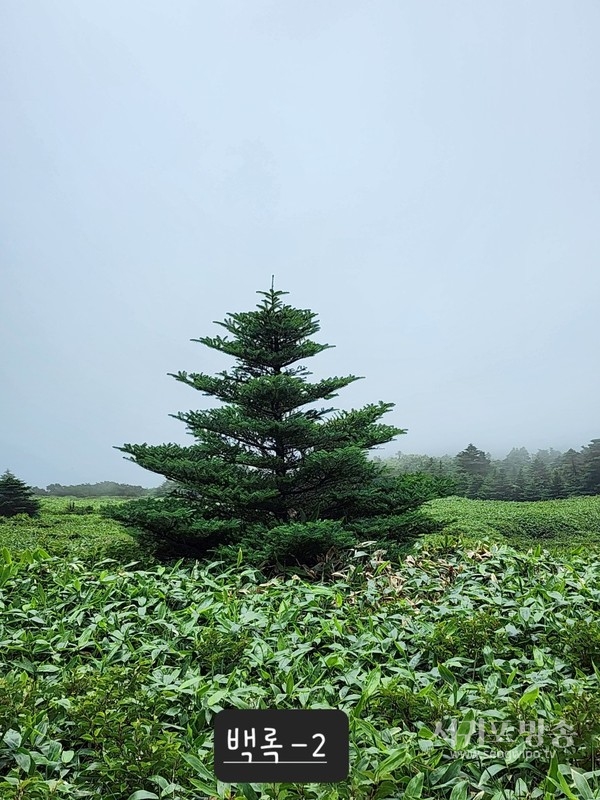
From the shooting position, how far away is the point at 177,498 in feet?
12.3

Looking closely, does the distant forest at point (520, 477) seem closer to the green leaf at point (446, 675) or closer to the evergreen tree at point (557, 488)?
the evergreen tree at point (557, 488)

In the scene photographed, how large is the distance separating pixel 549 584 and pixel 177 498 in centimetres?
224

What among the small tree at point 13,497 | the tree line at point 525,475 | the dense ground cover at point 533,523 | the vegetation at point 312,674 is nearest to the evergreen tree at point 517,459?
the tree line at point 525,475

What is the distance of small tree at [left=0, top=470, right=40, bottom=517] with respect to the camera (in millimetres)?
8227

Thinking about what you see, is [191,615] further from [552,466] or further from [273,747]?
[552,466]

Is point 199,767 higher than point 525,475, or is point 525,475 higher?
point 525,475

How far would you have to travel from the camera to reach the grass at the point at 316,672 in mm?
1319

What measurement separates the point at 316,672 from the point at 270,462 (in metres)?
2.01

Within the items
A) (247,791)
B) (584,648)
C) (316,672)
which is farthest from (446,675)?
(247,791)

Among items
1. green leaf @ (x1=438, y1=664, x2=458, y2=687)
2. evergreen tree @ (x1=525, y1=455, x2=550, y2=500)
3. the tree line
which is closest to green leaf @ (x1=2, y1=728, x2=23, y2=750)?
green leaf @ (x1=438, y1=664, x2=458, y2=687)

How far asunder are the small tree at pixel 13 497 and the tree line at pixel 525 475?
7.50 m

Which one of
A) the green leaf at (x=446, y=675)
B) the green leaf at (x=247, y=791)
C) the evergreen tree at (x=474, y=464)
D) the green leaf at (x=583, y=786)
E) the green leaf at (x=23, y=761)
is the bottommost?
the green leaf at (x=583, y=786)

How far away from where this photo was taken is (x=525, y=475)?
1461 centimetres

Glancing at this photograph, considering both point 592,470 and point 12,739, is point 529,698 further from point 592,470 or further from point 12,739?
point 592,470
